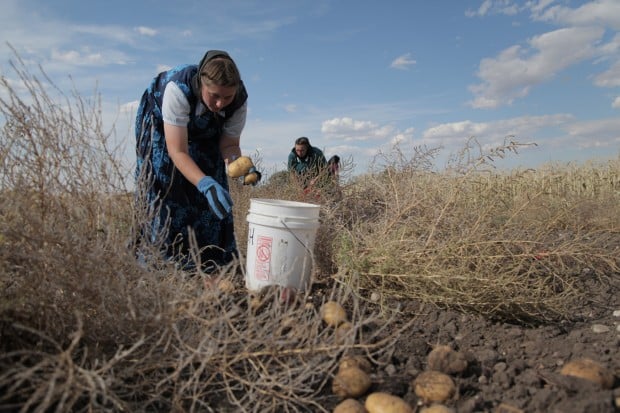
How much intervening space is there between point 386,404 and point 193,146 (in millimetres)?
1993

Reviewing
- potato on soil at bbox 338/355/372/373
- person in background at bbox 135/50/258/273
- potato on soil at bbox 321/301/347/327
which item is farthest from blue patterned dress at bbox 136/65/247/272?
potato on soil at bbox 338/355/372/373

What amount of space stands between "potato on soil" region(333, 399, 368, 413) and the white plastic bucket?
1.07m

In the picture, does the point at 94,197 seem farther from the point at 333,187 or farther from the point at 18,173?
the point at 333,187

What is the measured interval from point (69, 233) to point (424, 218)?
196 cm

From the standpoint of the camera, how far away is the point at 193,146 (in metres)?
3.05

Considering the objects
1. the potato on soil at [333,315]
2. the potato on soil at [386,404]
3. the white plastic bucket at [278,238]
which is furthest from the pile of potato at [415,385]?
the white plastic bucket at [278,238]

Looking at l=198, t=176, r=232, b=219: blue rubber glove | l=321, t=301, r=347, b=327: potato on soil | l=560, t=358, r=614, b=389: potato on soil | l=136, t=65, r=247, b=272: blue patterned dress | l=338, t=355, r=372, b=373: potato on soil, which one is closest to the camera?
l=560, t=358, r=614, b=389: potato on soil

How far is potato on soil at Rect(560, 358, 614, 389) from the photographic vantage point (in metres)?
1.71

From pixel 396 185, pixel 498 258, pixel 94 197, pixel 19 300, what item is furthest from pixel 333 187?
pixel 19 300

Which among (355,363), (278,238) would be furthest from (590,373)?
(278,238)

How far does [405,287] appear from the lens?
2.57m

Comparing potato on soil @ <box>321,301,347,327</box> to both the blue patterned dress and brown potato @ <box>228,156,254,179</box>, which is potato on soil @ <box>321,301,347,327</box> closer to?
the blue patterned dress

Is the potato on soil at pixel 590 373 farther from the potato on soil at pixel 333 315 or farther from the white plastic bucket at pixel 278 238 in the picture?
the white plastic bucket at pixel 278 238

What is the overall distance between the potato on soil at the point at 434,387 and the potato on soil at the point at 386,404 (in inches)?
4.5
